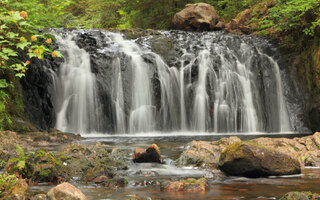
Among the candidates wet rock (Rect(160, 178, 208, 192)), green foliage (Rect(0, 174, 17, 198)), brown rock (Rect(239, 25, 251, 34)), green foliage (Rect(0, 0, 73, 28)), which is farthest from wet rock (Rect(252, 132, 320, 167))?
brown rock (Rect(239, 25, 251, 34))

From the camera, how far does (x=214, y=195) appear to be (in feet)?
14.5

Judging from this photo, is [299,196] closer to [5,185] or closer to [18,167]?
[5,185]

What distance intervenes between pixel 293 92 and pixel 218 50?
4.12m

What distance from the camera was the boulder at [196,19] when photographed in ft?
67.1

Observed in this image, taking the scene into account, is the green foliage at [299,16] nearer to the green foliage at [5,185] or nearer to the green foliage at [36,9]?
the green foliage at [36,9]

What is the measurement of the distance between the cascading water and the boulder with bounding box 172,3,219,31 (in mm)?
3775

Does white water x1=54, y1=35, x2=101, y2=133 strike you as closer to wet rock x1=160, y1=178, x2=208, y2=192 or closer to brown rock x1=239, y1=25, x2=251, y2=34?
wet rock x1=160, y1=178, x2=208, y2=192

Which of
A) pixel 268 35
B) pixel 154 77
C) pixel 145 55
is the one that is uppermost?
pixel 268 35

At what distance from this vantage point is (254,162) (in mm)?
5613

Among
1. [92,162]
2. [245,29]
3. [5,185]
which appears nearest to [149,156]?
[92,162]

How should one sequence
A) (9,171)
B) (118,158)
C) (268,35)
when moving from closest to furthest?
1. (9,171)
2. (118,158)
3. (268,35)

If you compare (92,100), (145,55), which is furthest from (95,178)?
(145,55)

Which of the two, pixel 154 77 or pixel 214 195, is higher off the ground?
pixel 154 77

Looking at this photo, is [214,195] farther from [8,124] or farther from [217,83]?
[217,83]
